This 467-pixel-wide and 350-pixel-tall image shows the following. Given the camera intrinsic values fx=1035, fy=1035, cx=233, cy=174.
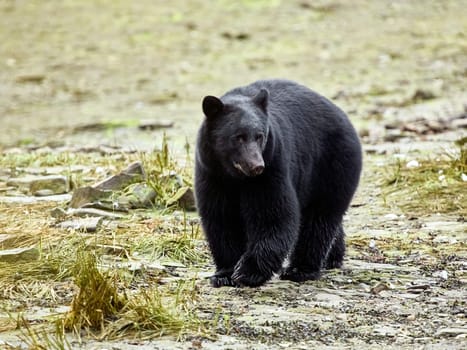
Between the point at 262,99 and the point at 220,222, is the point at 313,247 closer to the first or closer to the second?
the point at 220,222

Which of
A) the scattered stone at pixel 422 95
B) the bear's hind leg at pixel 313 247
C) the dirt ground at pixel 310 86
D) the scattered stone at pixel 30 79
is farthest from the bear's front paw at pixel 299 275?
the scattered stone at pixel 30 79

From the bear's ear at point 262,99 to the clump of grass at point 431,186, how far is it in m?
2.78

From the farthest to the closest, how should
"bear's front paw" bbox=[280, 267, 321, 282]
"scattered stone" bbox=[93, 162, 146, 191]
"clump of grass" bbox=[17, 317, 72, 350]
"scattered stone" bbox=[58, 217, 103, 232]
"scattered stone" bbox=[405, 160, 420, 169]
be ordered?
"scattered stone" bbox=[405, 160, 420, 169] → "scattered stone" bbox=[93, 162, 146, 191] → "scattered stone" bbox=[58, 217, 103, 232] → "bear's front paw" bbox=[280, 267, 321, 282] → "clump of grass" bbox=[17, 317, 72, 350]

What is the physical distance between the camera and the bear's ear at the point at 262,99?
6.96 m

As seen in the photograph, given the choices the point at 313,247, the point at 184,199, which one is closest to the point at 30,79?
the point at 184,199

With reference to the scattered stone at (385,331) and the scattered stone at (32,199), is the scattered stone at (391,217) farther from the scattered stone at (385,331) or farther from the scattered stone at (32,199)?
the scattered stone at (385,331)

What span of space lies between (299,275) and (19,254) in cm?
194

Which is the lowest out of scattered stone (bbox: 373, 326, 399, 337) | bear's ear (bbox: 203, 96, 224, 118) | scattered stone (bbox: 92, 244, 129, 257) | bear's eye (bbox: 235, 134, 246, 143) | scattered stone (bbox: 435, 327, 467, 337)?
scattered stone (bbox: 373, 326, 399, 337)

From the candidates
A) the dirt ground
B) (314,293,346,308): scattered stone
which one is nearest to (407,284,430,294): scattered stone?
the dirt ground

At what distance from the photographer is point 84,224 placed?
7922 mm

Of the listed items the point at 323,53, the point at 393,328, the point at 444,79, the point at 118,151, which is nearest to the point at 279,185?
the point at 393,328

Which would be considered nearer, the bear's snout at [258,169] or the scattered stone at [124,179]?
the bear's snout at [258,169]

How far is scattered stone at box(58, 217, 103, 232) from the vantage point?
25.8ft

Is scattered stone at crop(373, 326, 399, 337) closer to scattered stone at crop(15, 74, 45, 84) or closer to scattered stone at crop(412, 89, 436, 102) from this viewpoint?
scattered stone at crop(412, 89, 436, 102)
